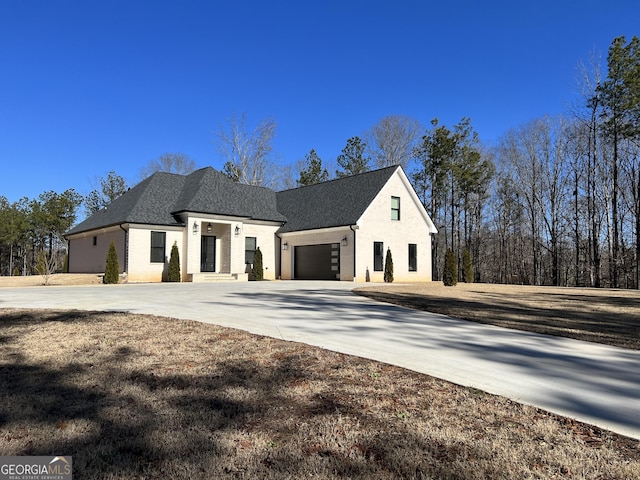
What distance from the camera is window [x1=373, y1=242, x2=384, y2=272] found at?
74.2ft

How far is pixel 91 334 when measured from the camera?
575 cm

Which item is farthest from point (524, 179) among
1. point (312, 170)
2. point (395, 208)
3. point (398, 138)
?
point (312, 170)

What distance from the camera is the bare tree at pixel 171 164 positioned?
4384cm

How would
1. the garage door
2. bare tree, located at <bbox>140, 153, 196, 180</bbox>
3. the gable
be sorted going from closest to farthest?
the gable → the garage door → bare tree, located at <bbox>140, 153, 196, 180</bbox>

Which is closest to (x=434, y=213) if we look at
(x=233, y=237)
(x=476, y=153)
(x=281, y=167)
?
(x=476, y=153)

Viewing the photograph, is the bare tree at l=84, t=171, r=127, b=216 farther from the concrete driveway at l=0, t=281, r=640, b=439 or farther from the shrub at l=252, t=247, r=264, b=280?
the concrete driveway at l=0, t=281, r=640, b=439

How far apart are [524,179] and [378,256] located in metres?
18.8

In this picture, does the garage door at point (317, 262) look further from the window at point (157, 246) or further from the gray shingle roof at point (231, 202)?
the window at point (157, 246)

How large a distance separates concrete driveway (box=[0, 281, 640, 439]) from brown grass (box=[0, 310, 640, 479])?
0.39 metres

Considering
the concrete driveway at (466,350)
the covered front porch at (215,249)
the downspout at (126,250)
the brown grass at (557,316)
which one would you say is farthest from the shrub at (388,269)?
the downspout at (126,250)

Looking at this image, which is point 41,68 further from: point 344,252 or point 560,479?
point 560,479

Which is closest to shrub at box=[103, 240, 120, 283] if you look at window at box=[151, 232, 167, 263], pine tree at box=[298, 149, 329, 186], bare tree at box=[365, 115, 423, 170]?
window at box=[151, 232, 167, 263]

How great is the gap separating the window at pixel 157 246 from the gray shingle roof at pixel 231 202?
0.68 m

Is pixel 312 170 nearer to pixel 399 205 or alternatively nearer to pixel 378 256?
pixel 399 205
